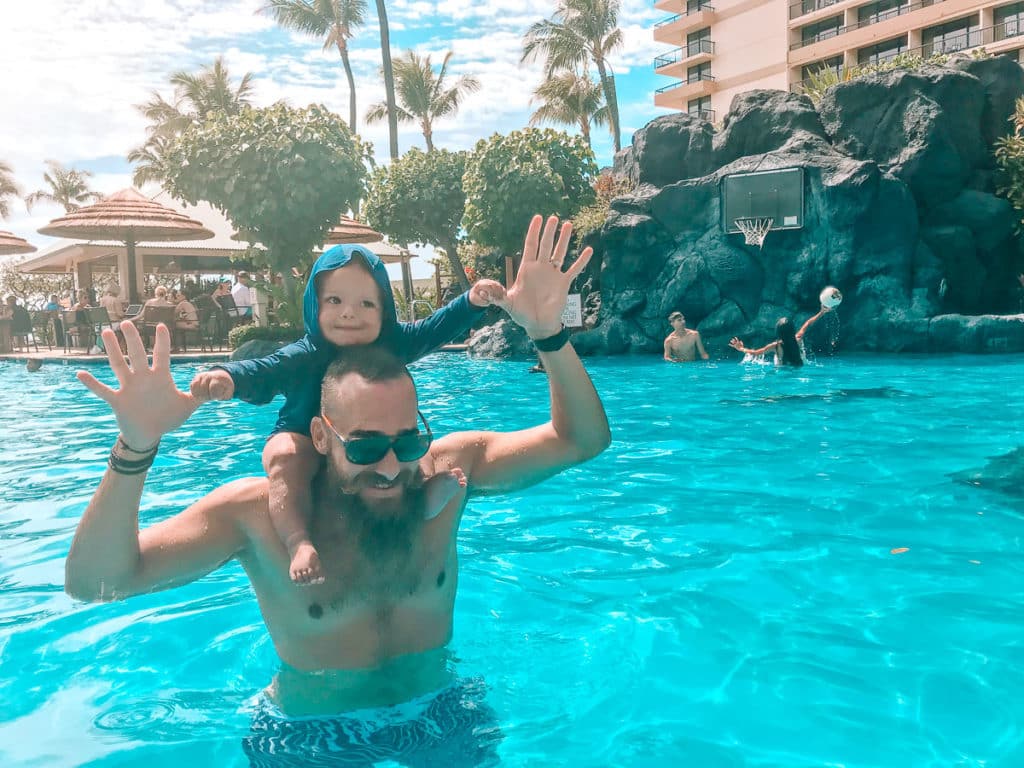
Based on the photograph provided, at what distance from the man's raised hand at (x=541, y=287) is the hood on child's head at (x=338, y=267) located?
417 millimetres

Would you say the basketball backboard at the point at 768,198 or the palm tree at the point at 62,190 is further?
the palm tree at the point at 62,190

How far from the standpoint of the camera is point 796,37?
43.1 metres

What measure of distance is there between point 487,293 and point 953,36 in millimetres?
42776

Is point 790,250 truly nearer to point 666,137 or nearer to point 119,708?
point 666,137

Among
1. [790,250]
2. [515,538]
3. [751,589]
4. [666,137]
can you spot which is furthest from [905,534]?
[666,137]

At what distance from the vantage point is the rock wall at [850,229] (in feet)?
61.3

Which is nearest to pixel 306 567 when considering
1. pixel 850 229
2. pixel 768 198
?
pixel 850 229

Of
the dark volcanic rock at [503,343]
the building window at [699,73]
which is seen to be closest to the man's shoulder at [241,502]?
the dark volcanic rock at [503,343]

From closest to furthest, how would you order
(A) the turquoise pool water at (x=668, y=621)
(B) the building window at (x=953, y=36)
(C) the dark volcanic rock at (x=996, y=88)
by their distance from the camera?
1. (A) the turquoise pool water at (x=668, y=621)
2. (C) the dark volcanic rock at (x=996, y=88)
3. (B) the building window at (x=953, y=36)

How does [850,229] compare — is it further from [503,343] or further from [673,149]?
[503,343]

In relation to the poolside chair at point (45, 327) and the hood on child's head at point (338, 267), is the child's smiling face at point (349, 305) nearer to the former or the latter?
the hood on child's head at point (338, 267)

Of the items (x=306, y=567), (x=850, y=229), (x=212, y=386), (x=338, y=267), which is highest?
(x=850, y=229)

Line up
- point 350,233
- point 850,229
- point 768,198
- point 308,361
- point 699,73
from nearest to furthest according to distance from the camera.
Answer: point 308,361, point 850,229, point 768,198, point 350,233, point 699,73

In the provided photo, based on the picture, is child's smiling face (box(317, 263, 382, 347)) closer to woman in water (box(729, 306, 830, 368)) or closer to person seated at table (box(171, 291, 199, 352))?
woman in water (box(729, 306, 830, 368))
